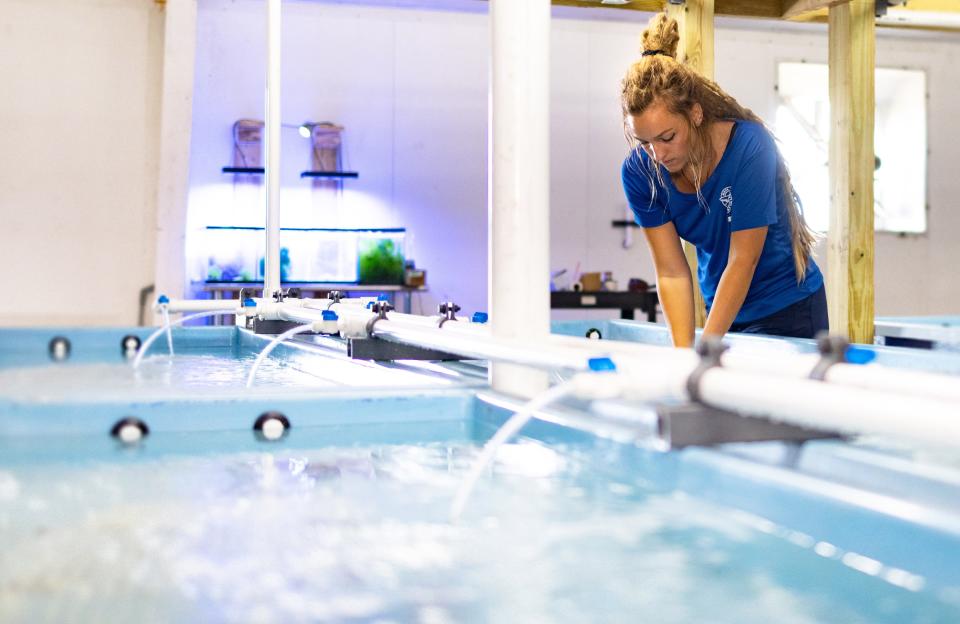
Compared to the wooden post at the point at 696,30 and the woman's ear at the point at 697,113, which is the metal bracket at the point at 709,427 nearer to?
the woman's ear at the point at 697,113

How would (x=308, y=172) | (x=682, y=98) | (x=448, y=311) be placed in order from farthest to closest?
(x=308, y=172) → (x=448, y=311) → (x=682, y=98)

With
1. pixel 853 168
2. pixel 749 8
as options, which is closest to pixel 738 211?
pixel 853 168

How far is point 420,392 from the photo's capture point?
1954 millimetres

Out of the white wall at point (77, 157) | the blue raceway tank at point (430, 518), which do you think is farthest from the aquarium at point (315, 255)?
the blue raceway tank at point (430, 518)

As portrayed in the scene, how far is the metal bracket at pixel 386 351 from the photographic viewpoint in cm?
254

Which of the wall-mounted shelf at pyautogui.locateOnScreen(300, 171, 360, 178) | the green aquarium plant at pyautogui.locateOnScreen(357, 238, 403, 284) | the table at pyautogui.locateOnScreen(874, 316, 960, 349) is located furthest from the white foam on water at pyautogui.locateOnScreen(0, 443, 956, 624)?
the wall-mounted shelf at pyautogui.locateOnScreen(300, 171, 360, 178)

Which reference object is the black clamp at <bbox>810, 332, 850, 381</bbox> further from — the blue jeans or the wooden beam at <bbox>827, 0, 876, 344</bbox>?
the wooden beam at <bbox>827, 0, 876, 344</bbox>

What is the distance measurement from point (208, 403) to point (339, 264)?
18.7 ft

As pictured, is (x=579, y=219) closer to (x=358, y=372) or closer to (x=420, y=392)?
(x=358, y=372)

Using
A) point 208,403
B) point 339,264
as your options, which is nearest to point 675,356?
point 208,403

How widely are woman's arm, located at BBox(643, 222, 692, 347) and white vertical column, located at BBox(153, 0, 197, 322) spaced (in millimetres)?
5057

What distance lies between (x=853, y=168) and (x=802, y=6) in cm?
86

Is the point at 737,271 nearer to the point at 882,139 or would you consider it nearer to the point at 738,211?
the point at 738,211

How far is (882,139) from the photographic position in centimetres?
904
